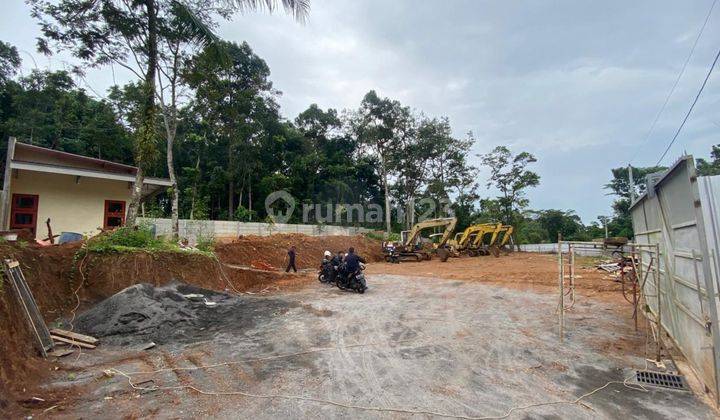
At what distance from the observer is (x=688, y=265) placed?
517 centimetres

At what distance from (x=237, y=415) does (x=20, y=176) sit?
14.4 metres

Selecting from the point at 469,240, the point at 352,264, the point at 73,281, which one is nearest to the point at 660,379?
the point at 352,264

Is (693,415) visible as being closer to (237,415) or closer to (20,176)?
(237,415)

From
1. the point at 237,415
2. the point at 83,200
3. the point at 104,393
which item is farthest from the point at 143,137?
the point at 237,415

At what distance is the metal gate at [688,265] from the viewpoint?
14.0 feet

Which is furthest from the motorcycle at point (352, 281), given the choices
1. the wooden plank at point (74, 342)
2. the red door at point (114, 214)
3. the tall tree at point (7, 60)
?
the tall tree at point (7, 60)

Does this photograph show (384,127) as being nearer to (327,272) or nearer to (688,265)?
(327,272)

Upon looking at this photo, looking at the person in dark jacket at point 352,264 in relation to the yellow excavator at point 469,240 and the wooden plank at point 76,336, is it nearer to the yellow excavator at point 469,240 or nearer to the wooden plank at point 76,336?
the wooden plank at point 76,336

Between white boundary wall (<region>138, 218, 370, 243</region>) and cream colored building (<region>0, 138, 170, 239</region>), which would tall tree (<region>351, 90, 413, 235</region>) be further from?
cream colored building (<region>0, 138, 170, 239</region>)

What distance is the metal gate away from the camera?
4277 millimetres

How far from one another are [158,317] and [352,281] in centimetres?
609

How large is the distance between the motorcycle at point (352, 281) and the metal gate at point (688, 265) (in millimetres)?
7461

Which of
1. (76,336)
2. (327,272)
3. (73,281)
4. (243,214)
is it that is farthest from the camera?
(243,214)

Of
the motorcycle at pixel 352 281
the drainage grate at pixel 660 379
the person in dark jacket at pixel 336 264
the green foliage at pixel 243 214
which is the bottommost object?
the drainage grate at pixel 660 379
